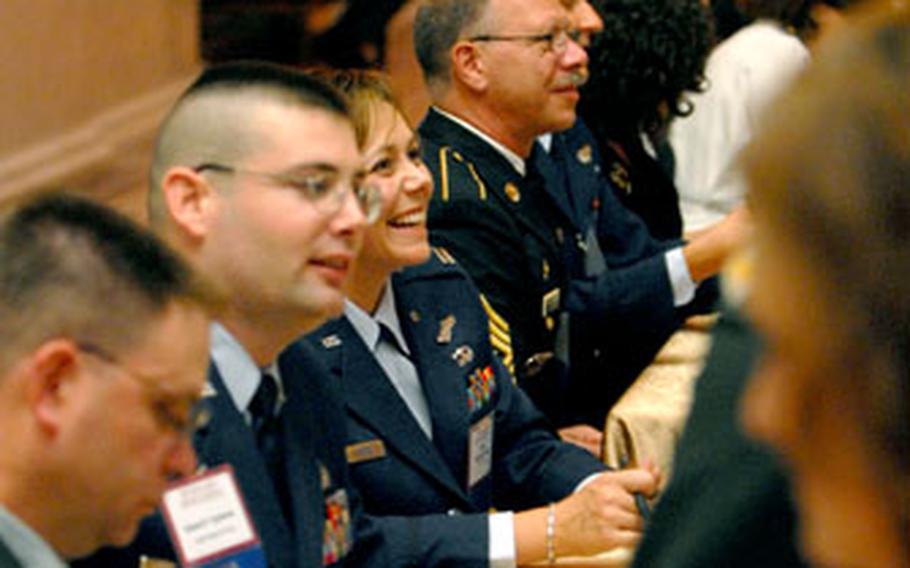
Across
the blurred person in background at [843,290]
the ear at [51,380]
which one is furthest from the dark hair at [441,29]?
the blurred person in background at [843,290]

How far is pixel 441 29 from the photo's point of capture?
136 inches

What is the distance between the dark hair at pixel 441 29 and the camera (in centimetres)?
344

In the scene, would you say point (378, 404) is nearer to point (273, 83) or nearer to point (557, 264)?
point (273, 83)

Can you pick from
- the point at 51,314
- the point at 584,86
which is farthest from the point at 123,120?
the point at 51,314

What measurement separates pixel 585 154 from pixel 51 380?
2.39 meters

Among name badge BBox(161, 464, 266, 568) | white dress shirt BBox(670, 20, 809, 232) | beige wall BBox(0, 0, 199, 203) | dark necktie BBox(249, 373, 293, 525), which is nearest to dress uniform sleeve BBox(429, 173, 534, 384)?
dark necktie BBox(249, 373, 293, 525)

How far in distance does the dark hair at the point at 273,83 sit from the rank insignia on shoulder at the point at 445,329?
52 centimetres

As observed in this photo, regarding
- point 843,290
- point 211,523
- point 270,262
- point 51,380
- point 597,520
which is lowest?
point 597,520

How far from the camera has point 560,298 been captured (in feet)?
11.2

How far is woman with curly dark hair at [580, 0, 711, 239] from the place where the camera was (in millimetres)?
4027

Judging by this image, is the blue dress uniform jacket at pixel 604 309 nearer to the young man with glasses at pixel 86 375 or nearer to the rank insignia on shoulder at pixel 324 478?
the rank insignia on shoulder at pixel 324 478

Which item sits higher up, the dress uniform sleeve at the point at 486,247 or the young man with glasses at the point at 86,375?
the young man with glasses at the point at 86,375

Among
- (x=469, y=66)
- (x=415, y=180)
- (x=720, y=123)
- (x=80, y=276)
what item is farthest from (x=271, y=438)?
(x=720, y=123)

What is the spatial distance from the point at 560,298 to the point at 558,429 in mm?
279
